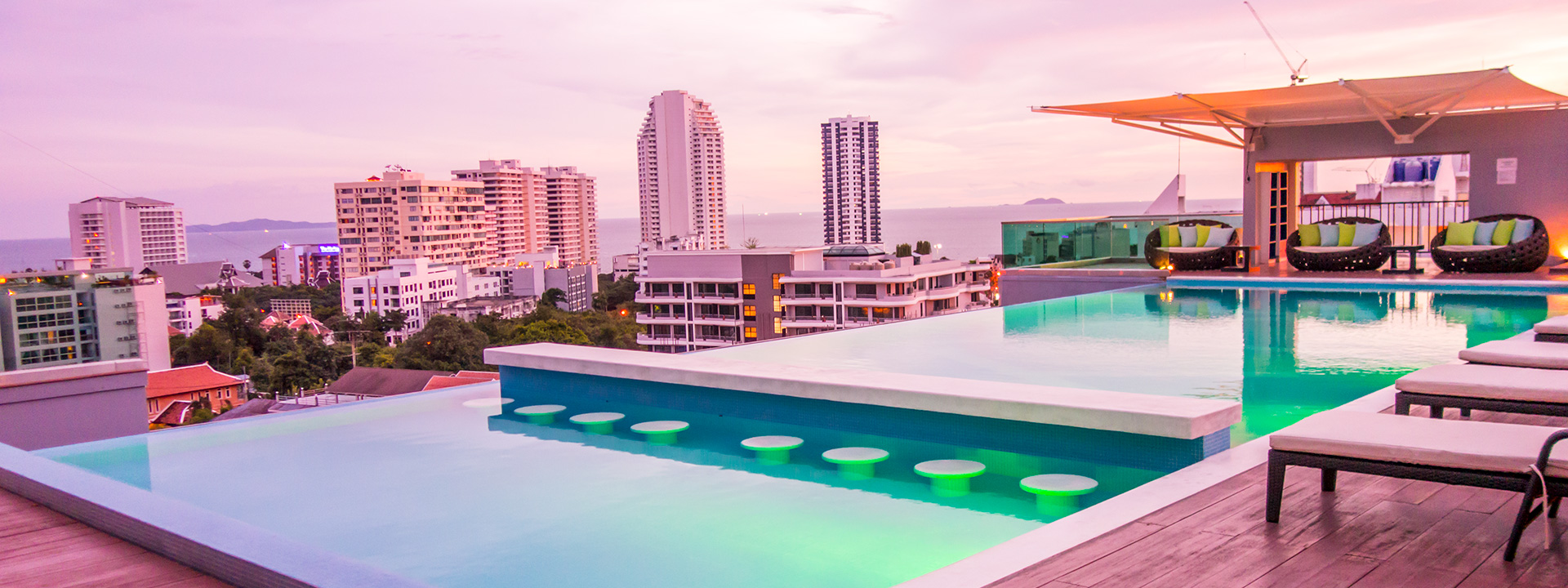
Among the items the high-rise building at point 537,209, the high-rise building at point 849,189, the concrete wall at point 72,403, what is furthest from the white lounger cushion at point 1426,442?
the high-rise building at point 537,209

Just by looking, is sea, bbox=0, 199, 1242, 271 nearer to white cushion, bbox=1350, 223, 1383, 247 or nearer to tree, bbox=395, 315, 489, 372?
tree, bbox=395, 315, 489, 372

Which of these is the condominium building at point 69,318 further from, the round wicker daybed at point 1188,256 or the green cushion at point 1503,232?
the green cushion at point 1503,232

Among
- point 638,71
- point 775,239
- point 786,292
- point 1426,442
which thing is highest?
point 638,71

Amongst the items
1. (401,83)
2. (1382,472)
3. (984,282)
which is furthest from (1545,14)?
(401,83)

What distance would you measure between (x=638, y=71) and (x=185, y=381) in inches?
3031

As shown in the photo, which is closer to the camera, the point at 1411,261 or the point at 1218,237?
the point at 1411,261

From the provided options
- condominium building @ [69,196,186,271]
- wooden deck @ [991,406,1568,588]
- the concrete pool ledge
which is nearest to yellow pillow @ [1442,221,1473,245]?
the concrete pool ledge

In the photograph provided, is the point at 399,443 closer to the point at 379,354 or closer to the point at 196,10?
the point at 379,354

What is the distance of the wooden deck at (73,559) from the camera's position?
2.68 m

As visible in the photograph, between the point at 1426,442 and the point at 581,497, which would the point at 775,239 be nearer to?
the point at 581,497

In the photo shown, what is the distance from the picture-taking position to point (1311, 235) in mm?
12672

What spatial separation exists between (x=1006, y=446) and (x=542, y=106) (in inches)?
2217

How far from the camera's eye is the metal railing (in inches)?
640

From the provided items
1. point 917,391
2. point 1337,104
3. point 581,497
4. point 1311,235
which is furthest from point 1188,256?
point 581,497
